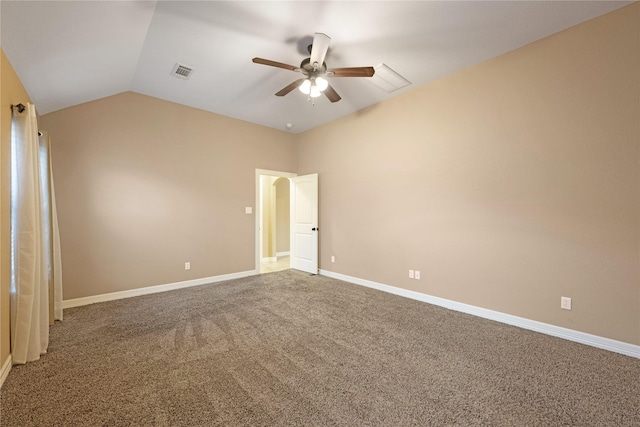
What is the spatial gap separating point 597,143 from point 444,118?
1.55m

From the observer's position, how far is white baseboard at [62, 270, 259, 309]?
3.48m

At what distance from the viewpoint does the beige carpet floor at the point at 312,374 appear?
1.61 meters

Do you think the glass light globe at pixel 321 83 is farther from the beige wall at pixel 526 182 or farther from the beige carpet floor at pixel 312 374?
the beige carpet floor at pixel 312 374

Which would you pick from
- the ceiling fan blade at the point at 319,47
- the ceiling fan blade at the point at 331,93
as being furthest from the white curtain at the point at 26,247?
the ceiling fan blade at the point at 331,93

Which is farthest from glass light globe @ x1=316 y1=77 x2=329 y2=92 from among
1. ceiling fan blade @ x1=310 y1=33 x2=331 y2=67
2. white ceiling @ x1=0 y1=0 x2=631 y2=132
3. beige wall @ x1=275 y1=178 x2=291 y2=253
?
beige wall @ x1=275 y1=178 x2=291 y2=253

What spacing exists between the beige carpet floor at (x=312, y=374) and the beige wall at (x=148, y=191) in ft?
2.77

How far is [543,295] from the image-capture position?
2.75 metres

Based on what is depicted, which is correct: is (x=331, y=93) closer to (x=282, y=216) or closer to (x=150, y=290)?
(x=150, y=290)

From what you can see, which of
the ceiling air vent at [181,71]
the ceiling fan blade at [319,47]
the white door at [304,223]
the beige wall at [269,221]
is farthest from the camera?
the beige wall at [269,221]

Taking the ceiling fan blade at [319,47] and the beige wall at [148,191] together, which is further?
the beige wall at [148,191]

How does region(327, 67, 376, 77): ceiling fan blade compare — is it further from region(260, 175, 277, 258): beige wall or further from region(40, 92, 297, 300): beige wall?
region(260, 175, 277, 258): beige wall

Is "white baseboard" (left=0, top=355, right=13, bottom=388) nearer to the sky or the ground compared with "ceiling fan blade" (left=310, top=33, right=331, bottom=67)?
nearer to the ground

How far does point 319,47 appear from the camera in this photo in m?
2.40

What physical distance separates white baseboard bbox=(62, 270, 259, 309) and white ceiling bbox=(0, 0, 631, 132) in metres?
2.49
